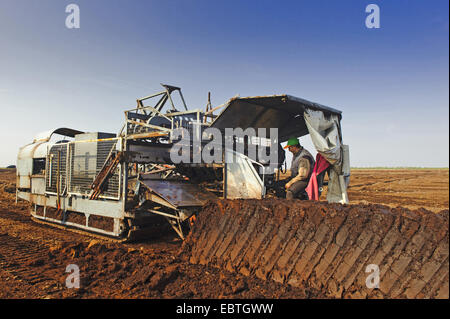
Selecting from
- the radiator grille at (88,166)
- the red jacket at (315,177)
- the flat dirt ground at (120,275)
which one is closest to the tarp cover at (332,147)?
the red jacket at (315,177)

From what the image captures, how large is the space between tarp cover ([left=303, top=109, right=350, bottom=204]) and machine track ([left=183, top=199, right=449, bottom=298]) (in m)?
1.72

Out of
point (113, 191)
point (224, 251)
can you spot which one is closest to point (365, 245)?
point (224, 251)

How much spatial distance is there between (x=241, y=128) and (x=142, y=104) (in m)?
3.93

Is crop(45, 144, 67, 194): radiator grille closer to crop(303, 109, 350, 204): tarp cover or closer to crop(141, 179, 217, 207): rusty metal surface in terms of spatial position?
crop(141, 179, 217, 207): rusty metal surface

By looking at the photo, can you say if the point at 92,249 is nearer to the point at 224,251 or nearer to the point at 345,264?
the point at 224,251

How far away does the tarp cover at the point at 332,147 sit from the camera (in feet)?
18.6

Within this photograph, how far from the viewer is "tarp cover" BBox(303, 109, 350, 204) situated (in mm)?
5680

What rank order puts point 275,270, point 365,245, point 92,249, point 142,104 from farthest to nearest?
point 142,104
point 92,249
point 275,270
point 365,245

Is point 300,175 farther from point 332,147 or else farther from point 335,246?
point 335,246

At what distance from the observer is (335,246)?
384cm

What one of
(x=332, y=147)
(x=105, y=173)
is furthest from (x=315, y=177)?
(x=105, y=173)

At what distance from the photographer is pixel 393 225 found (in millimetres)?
3525

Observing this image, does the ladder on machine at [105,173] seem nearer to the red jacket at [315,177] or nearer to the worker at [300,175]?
the worker at [300,175]
